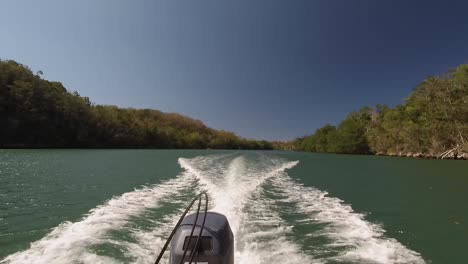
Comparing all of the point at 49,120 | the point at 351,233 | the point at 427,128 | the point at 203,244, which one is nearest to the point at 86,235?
the point at 203,244

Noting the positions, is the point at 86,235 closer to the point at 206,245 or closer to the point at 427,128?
the point at 206,245

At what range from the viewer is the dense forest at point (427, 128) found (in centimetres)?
4188

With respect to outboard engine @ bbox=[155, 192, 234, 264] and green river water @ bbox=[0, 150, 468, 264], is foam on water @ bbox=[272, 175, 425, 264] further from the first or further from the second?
outboard engine @ bbox=[155, 192, 234, 264]

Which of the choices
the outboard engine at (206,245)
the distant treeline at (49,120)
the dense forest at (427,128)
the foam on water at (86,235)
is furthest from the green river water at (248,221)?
the distant treeline at (49,120)

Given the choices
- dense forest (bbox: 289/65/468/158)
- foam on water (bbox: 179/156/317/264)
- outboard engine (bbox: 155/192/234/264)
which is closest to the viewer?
outboard engine (bbox: 155/192/234/264)

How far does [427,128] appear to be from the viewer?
45.7 metres

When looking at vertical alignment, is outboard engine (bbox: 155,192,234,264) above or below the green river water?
above

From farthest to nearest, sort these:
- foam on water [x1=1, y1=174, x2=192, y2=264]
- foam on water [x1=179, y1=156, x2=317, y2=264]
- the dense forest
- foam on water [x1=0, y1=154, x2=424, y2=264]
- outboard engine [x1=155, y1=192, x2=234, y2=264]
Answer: the dense forest → foam on water [x1=179, y1=156, x2=317, y2=264] → foam on water [x1=0, y1=154, x2=424, y2=264] → foam on water [x1=1, y1=174, x2=192, y2=264] → outboard engine [x1=155, y1=192, x2=234, y2=264]

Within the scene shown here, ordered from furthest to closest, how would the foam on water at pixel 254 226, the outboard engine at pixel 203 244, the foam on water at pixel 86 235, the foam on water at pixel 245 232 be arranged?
the foam on water at pixel 254 226 < the foam on water at pixel 245 232 < the foam on water at pixel 86 235 < the outboard engine at pixel 203 244

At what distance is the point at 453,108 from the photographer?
4200 centimetres

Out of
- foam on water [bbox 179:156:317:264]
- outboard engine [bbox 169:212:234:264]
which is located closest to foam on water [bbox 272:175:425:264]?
foam on water [bbox 179:156:317:264]

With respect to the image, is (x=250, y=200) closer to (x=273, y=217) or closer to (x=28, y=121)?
(x=273, y=217)

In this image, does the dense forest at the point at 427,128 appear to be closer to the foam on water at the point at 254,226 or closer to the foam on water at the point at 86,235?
the foam on water at the point at 254,226

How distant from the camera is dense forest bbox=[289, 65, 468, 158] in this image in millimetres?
41875
